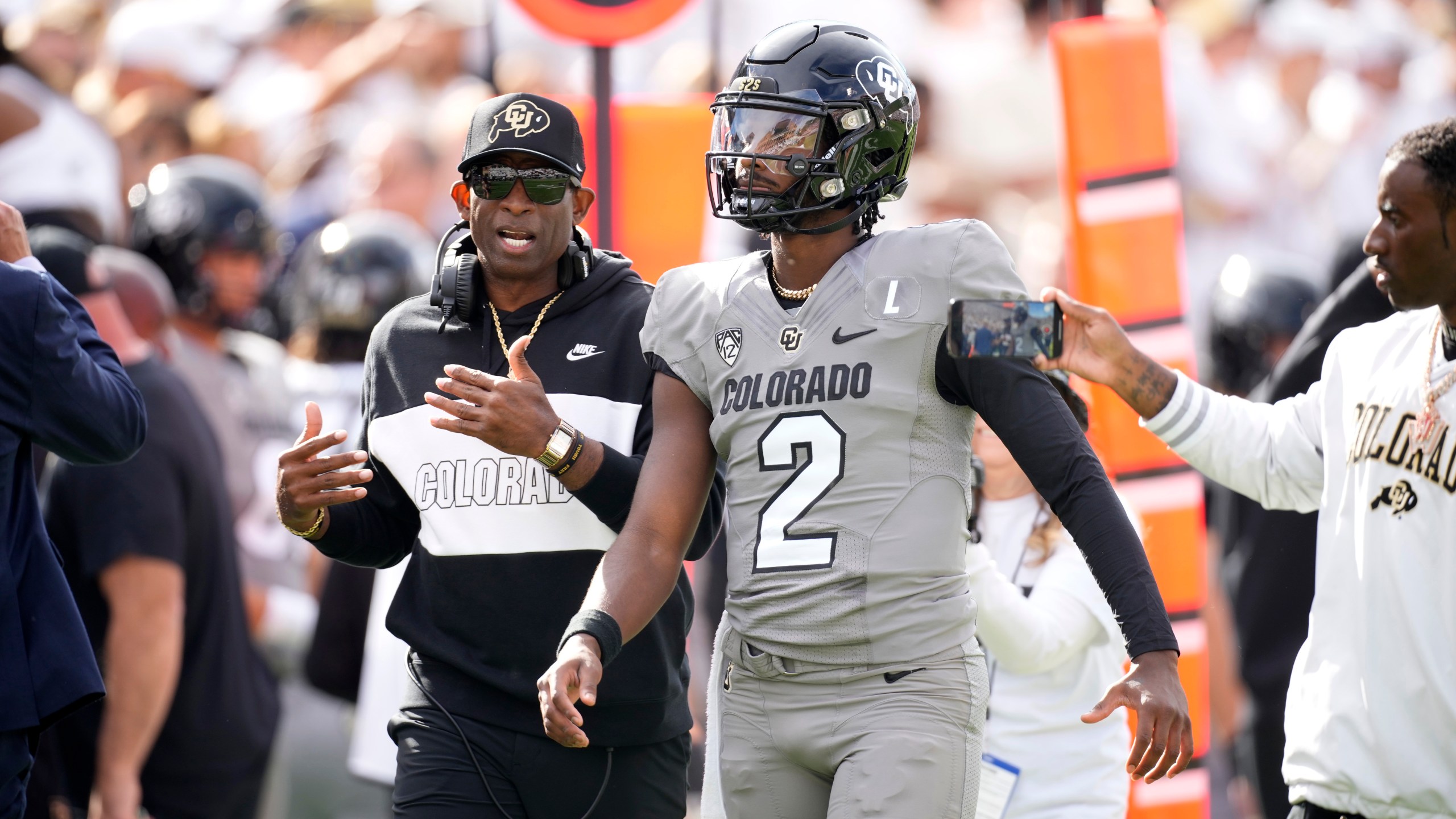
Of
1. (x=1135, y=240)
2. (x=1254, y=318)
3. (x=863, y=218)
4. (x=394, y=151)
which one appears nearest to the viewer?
(x=863, y=218)

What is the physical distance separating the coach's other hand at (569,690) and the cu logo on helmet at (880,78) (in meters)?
1.32

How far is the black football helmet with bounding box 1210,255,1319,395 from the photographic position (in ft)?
27.5

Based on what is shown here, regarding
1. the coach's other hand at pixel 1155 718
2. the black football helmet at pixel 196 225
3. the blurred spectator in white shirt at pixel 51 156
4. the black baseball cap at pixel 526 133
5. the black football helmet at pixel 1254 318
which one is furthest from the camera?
the blurred spectator in white shirt at pixel 51 156

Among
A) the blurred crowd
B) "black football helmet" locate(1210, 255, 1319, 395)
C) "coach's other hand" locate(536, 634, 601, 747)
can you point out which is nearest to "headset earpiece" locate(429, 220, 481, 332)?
"coach's other hand" locate(536, 634, 601, 747)

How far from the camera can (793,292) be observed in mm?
3691

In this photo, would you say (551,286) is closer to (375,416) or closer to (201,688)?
(375,416)

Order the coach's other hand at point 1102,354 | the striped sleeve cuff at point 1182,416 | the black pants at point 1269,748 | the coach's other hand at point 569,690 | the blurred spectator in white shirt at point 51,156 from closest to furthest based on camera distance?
the coach's other hand at point 569,690 < the coach's other hand at point 1102,354 < the striped sleeve cuff at point 1182,416 < the black pants at point 1269,748 < the blurred spectator in white shirt at point 51,156

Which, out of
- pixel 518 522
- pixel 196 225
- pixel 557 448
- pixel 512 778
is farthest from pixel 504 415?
pixel 196 225

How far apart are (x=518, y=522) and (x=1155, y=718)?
163 centimetres

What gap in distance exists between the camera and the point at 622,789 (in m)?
4.12

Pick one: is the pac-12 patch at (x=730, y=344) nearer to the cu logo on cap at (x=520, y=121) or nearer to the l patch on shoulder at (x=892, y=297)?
the l patch on shoulder at (x=892, y=297)

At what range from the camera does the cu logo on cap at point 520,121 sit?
14.1ft

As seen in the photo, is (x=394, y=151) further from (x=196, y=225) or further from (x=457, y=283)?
(x=457, y=283)

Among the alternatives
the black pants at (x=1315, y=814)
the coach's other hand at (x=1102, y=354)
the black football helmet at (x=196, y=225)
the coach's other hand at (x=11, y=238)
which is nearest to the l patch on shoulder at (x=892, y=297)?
the coach's other hand at (x=1102, y=354)
